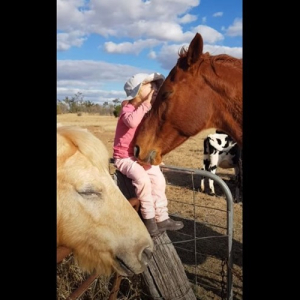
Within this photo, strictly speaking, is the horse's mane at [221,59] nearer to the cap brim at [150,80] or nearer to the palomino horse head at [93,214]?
the cap brim at [150,80]

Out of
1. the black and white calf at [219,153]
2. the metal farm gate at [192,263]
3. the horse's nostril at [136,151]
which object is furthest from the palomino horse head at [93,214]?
the black and white calf at [219,153]

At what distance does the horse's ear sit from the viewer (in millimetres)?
2326

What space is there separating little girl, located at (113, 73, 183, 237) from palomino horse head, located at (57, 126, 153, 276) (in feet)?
2.29

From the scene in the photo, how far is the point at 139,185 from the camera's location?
2.29m

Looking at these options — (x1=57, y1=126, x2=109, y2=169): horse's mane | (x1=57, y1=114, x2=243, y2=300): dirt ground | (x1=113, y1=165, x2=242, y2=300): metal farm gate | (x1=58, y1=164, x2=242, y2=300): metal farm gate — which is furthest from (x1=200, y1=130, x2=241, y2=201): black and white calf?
(x1=57, y1=126, x2=109, y2=169): horse's mane

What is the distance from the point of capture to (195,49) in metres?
2.39

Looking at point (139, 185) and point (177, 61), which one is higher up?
point (177, 61)

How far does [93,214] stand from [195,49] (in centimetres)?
159

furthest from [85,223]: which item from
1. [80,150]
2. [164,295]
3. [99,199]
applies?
[164,295]

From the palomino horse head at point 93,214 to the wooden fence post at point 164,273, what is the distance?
745 mm

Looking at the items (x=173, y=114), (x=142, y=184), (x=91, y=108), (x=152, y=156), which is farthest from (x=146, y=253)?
(x=91, y=108)

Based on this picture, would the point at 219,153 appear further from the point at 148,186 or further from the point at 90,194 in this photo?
the point at 90,194
